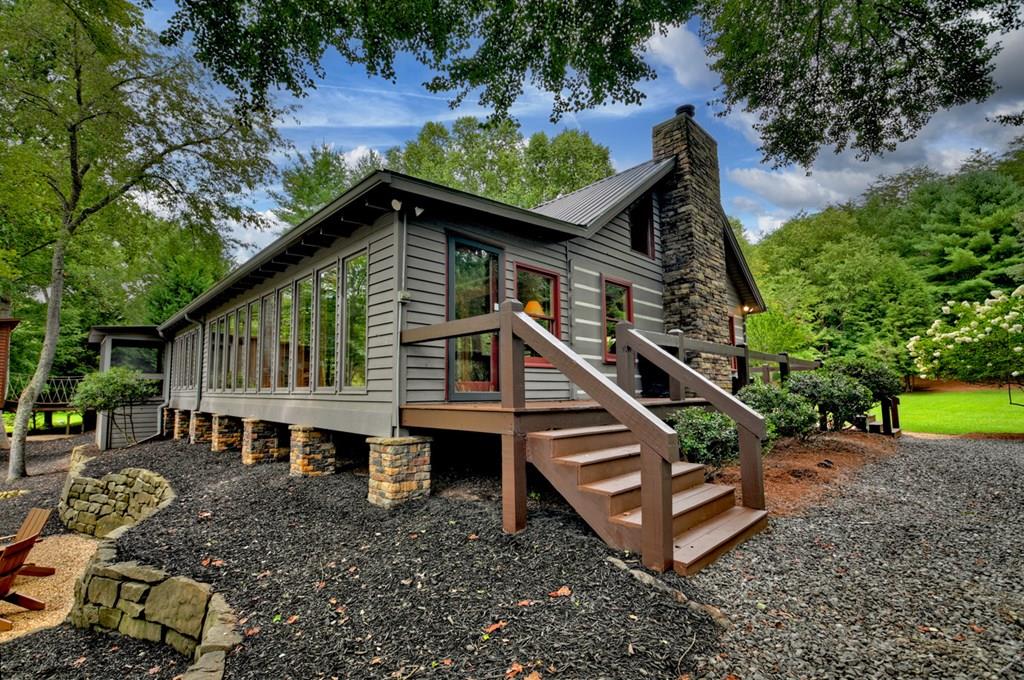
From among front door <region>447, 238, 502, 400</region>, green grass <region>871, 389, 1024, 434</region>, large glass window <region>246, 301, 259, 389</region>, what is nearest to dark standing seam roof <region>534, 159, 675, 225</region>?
front door <region>447, 238, 502, 400</region>

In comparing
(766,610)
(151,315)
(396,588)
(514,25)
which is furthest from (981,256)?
(151,315)

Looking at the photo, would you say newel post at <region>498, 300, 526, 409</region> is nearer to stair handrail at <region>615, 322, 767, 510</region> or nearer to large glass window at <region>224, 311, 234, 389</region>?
stair handrail at <region>615, 322, 767, 510</region>

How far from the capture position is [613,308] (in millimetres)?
8367

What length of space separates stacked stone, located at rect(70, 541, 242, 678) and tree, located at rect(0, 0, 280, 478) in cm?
883

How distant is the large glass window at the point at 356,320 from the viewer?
5.75 meters

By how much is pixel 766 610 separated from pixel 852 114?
6.57m

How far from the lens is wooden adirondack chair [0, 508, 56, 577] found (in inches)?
225

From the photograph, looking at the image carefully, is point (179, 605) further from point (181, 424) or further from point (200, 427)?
point (181, 424)

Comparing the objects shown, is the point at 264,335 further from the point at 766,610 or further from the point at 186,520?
the point at 766,610

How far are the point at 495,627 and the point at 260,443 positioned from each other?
6556 mm

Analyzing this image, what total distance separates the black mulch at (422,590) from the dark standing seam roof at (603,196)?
4.71m

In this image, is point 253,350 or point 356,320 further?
point 253,350

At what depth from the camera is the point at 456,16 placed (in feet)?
17.5

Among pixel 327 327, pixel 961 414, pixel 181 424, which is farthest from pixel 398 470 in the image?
pixel 961 414
